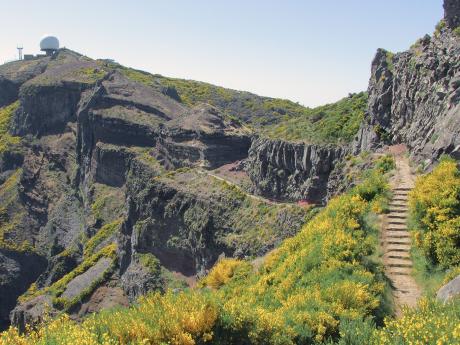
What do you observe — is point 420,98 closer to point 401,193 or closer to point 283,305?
point 401,193

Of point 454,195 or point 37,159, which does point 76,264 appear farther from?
point 454,195

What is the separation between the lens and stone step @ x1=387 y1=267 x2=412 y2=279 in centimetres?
1739

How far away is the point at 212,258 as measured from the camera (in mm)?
56062

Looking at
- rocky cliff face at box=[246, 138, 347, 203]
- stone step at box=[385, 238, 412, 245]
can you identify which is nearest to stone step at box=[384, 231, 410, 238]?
stone step at box=[385, 238, 412, 245]

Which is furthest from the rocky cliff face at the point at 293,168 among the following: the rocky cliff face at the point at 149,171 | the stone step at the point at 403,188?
the stone step at the point at 403,188

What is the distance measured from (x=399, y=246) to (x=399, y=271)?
166cm

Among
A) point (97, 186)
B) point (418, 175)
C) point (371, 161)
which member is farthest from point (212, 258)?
point (97, 186)

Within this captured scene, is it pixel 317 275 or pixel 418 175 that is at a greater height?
pixel 418 175

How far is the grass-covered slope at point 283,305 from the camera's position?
1061cm

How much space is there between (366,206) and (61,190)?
99.7 m

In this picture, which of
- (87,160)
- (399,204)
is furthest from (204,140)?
(399,204)

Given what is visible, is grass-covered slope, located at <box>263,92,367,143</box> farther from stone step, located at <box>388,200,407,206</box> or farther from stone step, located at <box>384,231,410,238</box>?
stone step, located at <box>384,231,410,238</box>

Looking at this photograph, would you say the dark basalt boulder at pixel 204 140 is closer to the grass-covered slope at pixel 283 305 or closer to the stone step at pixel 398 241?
the grass-covered slope at pixel 283 305

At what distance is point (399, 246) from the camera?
745 inches
